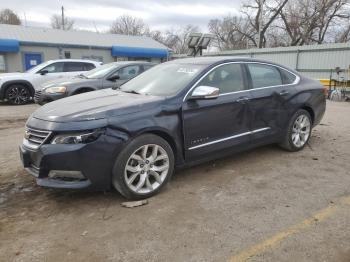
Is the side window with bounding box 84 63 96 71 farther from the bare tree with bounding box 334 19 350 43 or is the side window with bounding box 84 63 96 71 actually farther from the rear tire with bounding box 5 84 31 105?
the bare tree with bounding box 334 19 350 43

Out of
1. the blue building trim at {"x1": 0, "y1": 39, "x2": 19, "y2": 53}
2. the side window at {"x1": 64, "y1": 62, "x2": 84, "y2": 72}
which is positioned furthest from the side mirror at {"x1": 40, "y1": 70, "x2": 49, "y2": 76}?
the blue building trim at {"x1": 0, "y1": 39, "x2": 19, "y2": 53}

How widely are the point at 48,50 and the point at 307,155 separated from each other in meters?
22.5

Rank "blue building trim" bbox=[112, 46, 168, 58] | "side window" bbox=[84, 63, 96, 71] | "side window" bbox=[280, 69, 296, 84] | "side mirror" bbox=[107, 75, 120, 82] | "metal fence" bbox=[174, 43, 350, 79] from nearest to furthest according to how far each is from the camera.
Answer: "side window" bbox=[280, 69, 296, 84]
"side mirror" bbox=[107, 75, 120, 82]
"side window" bbox=[84, 63, 96, 71]
"metal fence" bbox=[174, 43, 350, 79]
"blue building trim" bbox=[112, 46, 168, 58]

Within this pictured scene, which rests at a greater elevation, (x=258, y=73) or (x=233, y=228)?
(x=258, y=73)

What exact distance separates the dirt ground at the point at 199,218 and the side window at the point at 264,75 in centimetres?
123

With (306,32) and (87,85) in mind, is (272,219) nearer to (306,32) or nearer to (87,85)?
(87,85)

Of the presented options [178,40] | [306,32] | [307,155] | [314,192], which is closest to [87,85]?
[307,155]

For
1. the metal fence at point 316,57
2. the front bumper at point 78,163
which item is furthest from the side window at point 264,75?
the metal fence at point 316,57

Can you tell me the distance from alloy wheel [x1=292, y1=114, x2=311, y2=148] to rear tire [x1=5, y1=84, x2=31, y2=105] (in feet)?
33.1

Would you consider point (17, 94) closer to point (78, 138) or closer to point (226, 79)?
point (226, 79)

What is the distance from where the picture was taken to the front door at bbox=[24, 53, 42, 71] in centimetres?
2308

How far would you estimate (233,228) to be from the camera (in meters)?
3.26

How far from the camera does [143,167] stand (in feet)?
12.7

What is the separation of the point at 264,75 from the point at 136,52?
22.9m
